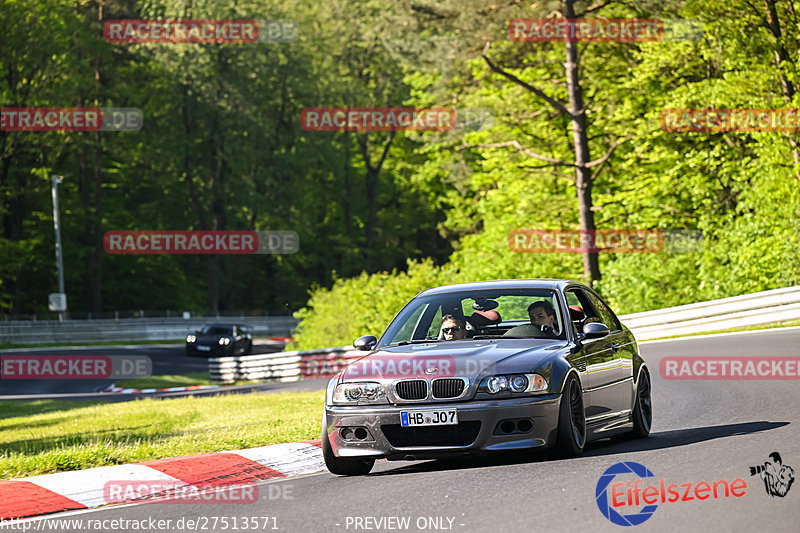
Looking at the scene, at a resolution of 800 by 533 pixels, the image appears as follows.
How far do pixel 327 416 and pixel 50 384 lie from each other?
3127cm

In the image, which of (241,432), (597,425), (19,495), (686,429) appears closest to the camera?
(19,495)

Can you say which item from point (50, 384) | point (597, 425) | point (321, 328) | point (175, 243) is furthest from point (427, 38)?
point (175, 243)

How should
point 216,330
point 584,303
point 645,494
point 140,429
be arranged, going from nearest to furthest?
point 645,494 → point 584,303 → point 140,429 → point 216,330

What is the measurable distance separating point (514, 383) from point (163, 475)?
9.71ft

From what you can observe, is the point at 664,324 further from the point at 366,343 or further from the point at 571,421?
the point at 571,421

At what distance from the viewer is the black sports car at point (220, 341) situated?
5091cm

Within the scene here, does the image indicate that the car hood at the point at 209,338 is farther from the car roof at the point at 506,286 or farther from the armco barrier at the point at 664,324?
the car roof at the point at 506,286

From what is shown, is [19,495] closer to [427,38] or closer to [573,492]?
[573,492]

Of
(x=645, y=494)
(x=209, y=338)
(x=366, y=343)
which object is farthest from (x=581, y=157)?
(x=645, y=494)

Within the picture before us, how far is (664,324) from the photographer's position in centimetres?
2862

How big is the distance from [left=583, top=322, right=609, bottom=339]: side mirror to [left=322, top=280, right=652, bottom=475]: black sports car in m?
0.01

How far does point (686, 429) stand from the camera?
36.3 feet

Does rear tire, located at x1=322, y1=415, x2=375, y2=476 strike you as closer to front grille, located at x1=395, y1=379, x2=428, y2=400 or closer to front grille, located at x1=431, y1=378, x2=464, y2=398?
front grille, located at x1=395, y1=379, x2=428, y2=400

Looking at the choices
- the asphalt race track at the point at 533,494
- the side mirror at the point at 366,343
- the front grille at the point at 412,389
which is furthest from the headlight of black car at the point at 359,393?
the side mirror at the point at 366,343
